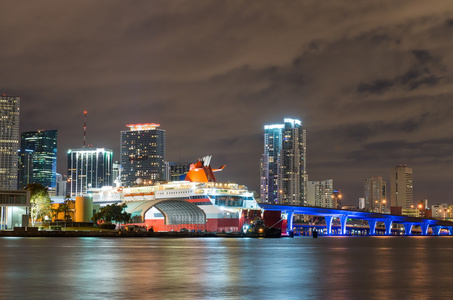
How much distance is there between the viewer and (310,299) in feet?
69.0

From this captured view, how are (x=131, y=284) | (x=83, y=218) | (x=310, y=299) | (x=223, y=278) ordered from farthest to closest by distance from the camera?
(x=83, y=218) < (x=223, y=278) < (x=131, y=284) < (x=310, y=299)

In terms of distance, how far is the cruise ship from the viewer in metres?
173

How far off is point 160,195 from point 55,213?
3175 cm

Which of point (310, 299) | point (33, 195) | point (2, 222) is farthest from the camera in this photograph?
point (33, 195)

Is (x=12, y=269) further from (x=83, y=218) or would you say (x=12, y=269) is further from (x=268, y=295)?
(x=83, y=218)

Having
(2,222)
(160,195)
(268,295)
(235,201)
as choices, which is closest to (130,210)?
(160,195)

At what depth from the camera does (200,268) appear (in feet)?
116

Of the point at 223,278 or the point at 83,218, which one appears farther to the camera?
the point at 83,218

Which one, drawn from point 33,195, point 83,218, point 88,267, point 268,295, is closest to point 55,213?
point 83,218

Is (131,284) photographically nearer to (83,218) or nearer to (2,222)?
(2,222)

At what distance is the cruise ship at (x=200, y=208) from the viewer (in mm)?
173375

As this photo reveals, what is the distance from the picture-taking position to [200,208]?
175 meters

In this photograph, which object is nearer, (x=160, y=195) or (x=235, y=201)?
(x=235, y=201)

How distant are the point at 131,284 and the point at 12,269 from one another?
1052 centimetres
